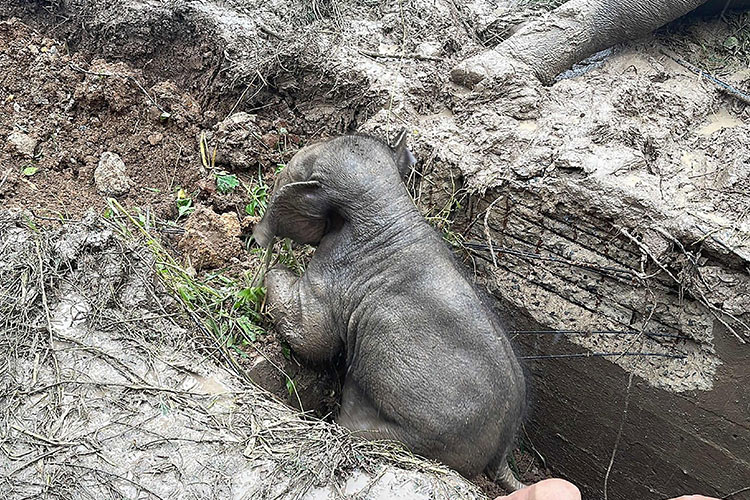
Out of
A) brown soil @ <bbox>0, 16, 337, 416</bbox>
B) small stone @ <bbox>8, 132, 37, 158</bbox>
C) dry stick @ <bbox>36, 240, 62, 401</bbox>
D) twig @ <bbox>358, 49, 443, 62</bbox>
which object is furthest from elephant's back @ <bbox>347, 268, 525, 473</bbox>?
small stone @ <bbox>8, 132, 37, 158</bbox>

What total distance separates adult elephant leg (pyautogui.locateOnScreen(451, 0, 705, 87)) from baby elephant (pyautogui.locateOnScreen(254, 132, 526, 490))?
1.32 metres

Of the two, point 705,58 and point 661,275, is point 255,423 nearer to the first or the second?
point 661,275

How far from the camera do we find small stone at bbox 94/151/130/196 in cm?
481

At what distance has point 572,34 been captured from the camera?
5.14 m

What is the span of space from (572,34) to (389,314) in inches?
106

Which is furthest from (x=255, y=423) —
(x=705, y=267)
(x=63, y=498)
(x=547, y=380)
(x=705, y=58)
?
(x=705, y=58)

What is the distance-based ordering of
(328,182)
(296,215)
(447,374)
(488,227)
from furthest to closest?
(488,227) < (296,215) < (328,182) < (447,374)

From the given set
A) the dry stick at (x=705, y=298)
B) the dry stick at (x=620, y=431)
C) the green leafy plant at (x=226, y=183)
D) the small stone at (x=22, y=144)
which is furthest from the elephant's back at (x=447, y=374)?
the small stone at (x=22, y=144)

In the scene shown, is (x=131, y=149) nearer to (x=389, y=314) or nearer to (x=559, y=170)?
(x=389, y=314)

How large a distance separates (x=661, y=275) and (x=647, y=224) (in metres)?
0.28

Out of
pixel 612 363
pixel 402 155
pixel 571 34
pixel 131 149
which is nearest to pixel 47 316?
pixel 402 155

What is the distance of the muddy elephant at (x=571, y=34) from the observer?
4.98 metres

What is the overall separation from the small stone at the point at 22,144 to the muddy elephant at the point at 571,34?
2.99m

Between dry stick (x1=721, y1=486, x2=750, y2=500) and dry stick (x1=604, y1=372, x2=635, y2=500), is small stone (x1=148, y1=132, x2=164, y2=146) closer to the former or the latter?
dry stick (x1=604, y1=372, x2=635, y2=500)
